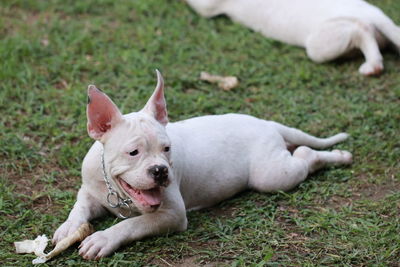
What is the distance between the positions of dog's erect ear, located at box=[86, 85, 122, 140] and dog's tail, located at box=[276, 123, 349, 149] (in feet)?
5.90

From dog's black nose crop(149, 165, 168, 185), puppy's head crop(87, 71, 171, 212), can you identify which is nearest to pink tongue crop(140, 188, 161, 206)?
puppy's head crop(87, 71, 171, 212)

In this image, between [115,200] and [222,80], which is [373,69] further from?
[115,200]

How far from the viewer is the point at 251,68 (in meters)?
7.75

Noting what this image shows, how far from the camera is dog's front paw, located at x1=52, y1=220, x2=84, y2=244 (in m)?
4.62

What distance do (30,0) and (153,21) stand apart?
5.52 ft

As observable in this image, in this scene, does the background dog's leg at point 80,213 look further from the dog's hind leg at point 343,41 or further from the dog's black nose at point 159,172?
the dog's hind leg at point 343,41

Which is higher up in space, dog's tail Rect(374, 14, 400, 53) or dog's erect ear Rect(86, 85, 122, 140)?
dog's erect ear Rect(86, 85, 122, 140)

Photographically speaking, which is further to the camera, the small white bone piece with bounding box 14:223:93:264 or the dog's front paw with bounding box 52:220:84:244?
the dog's front paw with bounding box 52:220:84:244

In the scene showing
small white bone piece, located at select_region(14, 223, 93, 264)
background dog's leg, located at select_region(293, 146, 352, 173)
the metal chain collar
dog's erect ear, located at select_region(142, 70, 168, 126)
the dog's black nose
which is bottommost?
background dog's leg, located at select_region(293, 146, 352, 173)

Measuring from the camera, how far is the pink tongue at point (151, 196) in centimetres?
443

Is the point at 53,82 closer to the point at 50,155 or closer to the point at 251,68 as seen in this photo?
the point at 50,155

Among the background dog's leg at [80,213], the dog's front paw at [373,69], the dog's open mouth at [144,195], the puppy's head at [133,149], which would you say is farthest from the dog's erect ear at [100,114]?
the dog's front paw at [373,69]

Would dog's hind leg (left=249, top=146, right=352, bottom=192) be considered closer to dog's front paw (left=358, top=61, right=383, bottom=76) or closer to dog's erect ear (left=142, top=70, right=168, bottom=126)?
dog's erect ear (left=142, top=70, right=168, bottom=126)

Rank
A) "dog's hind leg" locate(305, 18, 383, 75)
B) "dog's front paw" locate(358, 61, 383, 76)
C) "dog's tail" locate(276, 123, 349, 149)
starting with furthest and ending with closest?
1. "dog's hind leg" locate(305, 18, 383, 75)
2. "dog's front paw" locate(358, 61, 383, 76)
3. "dog's tail" locate(276, 123, 349, 149)
